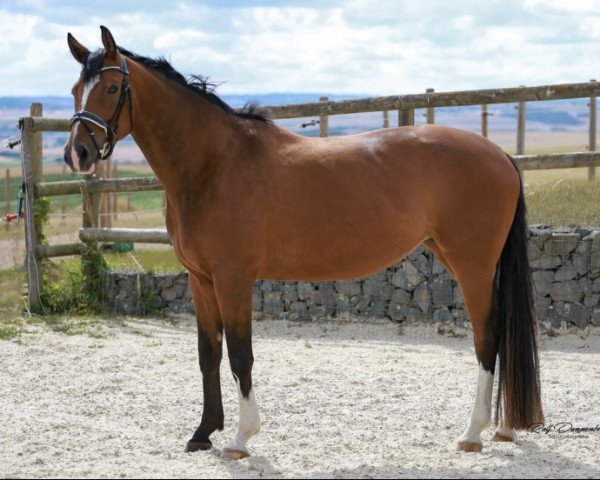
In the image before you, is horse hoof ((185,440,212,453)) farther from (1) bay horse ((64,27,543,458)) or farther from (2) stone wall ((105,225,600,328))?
(2) stone wall ((105,225,600,328))

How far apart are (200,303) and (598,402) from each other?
254cm

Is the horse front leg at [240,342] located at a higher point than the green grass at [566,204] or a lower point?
lower

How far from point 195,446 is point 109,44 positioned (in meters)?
2.08

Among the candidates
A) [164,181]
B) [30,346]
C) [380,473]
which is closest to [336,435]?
[380,473]

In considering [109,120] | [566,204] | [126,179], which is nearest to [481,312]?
[109,120]

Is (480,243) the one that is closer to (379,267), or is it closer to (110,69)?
(379,267)

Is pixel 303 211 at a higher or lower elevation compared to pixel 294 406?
higher

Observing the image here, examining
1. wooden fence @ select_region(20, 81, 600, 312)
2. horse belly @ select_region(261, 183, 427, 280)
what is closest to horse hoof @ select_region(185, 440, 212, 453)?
horse belly @ select_region(261, 183, 427, 280)

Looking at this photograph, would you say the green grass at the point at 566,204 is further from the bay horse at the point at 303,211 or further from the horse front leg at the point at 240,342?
the horse front leg at the point at 240,342

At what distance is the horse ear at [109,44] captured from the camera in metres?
4.40

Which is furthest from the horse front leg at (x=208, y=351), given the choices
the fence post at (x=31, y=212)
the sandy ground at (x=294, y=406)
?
the fence post at (x=31, y=212)

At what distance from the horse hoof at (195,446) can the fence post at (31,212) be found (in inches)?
197

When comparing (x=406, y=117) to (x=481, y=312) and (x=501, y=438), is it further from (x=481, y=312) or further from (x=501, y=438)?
(x=501, y=438)

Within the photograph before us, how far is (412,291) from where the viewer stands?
822cm
